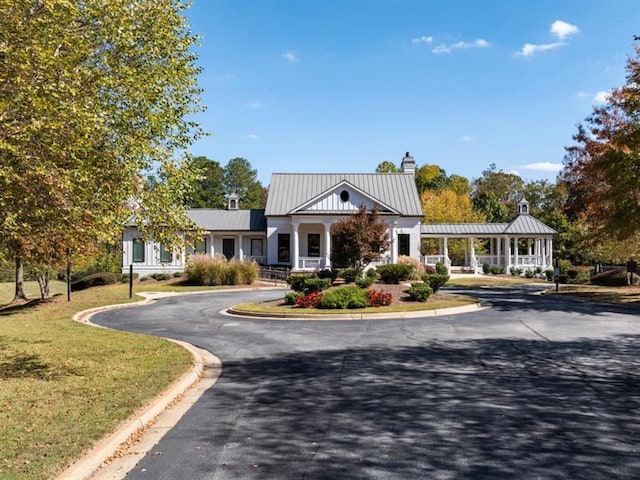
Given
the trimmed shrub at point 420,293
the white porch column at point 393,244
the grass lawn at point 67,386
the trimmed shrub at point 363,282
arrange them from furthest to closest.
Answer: the white porch column at point 393,244 → the trimmed shrub at point 363,282 → the trimmed shrub at point 420,293 → the grass lawn at point 67,386

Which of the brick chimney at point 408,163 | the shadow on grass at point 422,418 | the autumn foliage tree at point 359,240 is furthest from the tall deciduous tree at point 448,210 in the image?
the shadow on grass at point 422,418

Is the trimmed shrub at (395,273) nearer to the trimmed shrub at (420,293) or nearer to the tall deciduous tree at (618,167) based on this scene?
the trimmed shrub at (420,293)

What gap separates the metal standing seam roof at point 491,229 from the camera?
45.2 m

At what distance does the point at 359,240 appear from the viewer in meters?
23.1

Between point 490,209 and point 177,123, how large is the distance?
64254mm

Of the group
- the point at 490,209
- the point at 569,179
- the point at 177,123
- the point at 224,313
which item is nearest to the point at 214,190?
the point at 490,209

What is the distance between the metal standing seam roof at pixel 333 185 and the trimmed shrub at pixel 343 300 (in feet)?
72.5

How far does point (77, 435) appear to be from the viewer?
5.70 m

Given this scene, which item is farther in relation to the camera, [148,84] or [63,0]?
[148,84]

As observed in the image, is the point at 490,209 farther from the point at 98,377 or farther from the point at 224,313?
the point at 98,377

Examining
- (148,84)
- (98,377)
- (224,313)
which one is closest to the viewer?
(98,377)

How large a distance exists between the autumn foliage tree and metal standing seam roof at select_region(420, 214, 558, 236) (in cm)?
2164

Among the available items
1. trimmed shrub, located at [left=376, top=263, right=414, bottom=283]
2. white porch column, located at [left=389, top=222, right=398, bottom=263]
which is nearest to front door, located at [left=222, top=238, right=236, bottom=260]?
white porch column, located at [left=389, top=222, right=398, bottom=263]

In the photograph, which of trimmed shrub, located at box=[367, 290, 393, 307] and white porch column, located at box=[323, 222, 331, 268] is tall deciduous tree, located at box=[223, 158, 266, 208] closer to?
white porch column, located at box=[323, 222, 331, 268]
